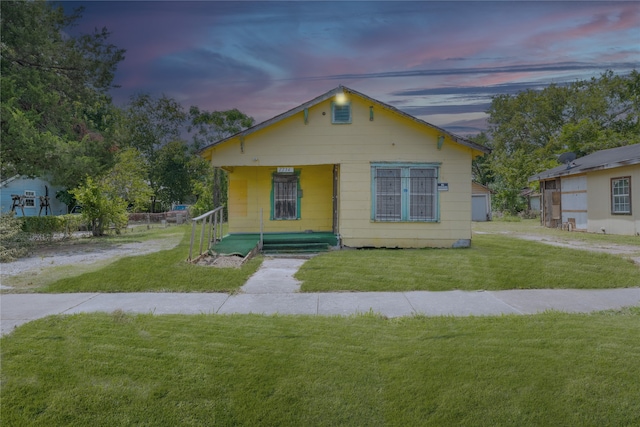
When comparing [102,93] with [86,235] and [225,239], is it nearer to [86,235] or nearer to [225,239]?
[86,235]

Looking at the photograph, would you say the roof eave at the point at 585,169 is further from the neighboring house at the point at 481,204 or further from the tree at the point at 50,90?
the tree at the point at 50,90

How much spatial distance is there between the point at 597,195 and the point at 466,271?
1385cm

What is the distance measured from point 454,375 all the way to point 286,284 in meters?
4.26

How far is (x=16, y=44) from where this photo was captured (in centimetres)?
1477

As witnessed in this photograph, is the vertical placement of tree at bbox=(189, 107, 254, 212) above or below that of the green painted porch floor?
above

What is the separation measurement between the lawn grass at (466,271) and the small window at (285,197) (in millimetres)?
3493

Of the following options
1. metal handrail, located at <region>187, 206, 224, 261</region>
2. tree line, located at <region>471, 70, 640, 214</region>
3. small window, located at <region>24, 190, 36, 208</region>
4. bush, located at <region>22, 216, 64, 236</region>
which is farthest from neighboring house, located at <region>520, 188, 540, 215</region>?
small window, located at <region>24, 190, 36, 208</region>

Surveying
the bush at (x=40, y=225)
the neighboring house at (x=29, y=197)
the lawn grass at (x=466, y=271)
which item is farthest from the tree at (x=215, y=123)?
the lawn grass at (x=466, y=271)

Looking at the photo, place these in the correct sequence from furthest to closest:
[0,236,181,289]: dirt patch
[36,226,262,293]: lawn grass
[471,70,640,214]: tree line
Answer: [471,70,640,214]: tree line < [0,236,181,289]: dirt patch < [36,226,262,293]: lawn grass

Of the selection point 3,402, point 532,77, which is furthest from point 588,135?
point 3,402

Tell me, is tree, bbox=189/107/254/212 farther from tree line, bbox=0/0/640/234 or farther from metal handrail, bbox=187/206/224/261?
metal handrail, bbox=187/206/224/261

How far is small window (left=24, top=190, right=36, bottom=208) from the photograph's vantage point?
2419 cm

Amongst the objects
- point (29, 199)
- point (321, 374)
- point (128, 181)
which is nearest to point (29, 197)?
point (29, 199)

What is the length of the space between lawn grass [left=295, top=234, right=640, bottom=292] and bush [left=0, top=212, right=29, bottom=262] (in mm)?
8432
